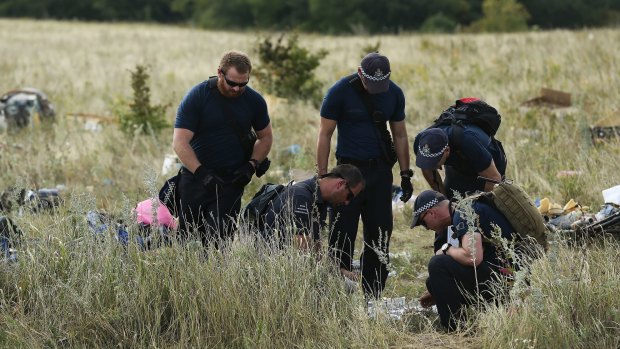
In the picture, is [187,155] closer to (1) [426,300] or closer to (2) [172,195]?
(2) [172,195]

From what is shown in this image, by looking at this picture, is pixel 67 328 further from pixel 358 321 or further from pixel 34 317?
pixel 358 321

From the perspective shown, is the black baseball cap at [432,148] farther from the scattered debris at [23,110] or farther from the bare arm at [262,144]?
the scattered debris at [23,110]

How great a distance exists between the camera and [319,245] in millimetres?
5859

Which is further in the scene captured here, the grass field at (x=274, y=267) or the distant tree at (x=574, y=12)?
the distant tree at (x=574, y=12)

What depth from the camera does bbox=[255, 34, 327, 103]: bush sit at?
14.6 meters

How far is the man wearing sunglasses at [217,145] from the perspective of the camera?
639 centimetres

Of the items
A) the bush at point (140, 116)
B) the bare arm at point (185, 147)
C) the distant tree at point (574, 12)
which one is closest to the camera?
the bare arm at point (185, 147)

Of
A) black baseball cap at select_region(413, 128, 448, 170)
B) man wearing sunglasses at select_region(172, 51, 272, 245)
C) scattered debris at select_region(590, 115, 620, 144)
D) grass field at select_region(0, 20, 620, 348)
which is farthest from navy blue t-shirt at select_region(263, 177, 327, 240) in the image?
scattered debris at select_region(590, 115, 620, 144)

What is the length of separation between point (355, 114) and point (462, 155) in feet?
2.65

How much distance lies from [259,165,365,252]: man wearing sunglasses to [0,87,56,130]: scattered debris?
774 centimetres

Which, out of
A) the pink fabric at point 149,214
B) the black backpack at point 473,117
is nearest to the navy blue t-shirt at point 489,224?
the black backpack at point 473,117

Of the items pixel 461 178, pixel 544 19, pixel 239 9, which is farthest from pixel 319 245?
pixel 239 9

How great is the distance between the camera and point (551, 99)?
13109 millimetres

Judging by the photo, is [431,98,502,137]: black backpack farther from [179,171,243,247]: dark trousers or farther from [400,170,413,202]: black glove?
[179,171,243,247]: dark trousers
